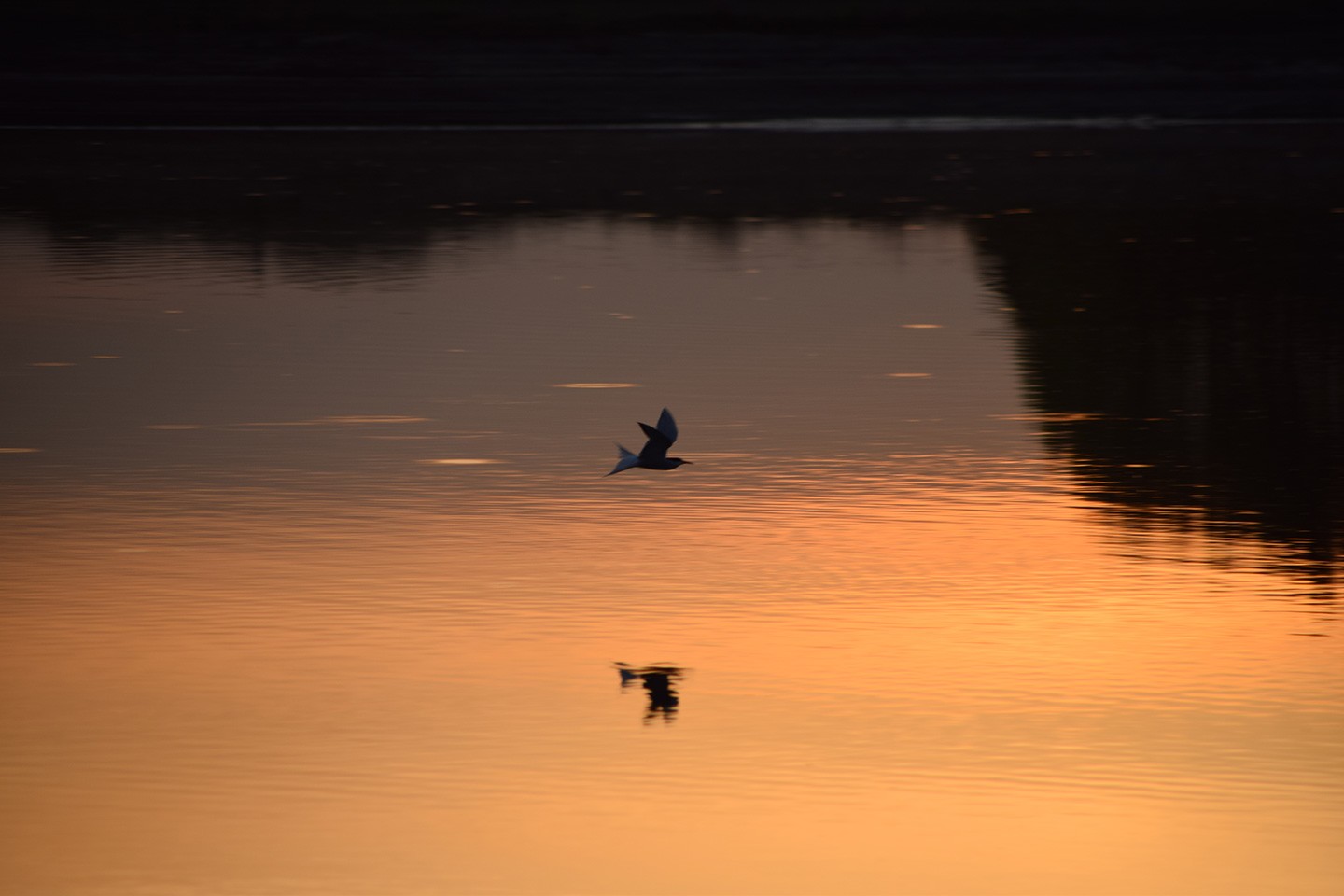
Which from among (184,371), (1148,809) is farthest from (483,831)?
(184,371)

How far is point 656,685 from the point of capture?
7.29 meters

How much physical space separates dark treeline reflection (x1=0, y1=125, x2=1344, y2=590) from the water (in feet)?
0.26

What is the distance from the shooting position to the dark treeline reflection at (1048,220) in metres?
11.1

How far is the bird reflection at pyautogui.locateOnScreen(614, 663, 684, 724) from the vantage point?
7.00 m

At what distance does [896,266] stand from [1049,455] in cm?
779

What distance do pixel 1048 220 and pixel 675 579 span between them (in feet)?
47.4

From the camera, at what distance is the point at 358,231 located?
2159 centimetres

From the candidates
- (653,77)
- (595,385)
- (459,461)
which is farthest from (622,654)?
(653,77)

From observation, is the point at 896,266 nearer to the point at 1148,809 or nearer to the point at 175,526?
the point at 175,526

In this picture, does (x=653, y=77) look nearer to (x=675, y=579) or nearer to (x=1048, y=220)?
(x=1048, y=220)

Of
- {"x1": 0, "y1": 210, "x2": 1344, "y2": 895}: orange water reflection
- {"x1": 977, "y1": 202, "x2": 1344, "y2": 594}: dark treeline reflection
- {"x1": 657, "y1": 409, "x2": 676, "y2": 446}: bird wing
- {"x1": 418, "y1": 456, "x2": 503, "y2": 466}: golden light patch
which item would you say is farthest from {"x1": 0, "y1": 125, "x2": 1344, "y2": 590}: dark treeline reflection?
{"x1": 418, "y1": 456, "x2": 503, "y2": 466}: golden light patch

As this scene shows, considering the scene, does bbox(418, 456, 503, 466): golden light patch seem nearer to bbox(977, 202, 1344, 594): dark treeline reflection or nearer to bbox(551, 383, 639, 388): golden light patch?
bbox(551, 383, 639, 388): golden light patch

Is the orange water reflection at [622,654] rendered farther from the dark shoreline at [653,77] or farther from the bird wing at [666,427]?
the dark shoreline at [653,77]

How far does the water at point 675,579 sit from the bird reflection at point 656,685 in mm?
20
